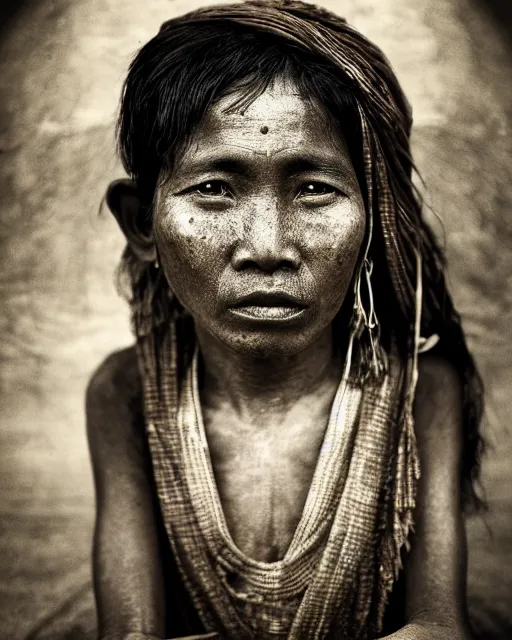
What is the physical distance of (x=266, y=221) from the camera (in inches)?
88.0

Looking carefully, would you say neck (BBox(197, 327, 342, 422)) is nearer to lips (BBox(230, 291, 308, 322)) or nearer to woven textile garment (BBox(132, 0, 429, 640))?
woven textile garment (BBox(132, 0, 429, 640))

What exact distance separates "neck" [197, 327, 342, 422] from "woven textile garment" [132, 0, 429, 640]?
0.25ft

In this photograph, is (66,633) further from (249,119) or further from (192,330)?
(249,119)

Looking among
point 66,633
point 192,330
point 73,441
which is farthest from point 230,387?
point 73,441

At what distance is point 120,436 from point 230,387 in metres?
0.31

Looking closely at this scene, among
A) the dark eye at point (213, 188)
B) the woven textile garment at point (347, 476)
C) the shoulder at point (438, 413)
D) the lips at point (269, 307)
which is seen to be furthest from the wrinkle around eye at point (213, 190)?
the shoulder at point (438, 413)

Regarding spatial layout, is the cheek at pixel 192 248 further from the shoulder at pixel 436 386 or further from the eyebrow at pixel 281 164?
the shoulder at pixel 436 386

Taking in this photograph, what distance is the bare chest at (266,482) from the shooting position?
256cm

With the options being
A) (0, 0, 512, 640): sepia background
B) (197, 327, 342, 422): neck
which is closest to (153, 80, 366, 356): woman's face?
(197, 327, 342, 422): neck

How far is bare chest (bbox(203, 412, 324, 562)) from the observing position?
101 inches

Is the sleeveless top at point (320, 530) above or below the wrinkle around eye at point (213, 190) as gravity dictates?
below

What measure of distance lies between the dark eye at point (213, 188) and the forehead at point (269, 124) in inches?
2.9

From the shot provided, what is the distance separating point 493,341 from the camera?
3.50m

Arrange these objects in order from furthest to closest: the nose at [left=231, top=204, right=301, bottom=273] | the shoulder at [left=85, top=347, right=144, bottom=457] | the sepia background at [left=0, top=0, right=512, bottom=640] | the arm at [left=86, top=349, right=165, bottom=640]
Answer: the sepia background at [left=0, top=0, right=512, bottom=640] → the shoulder at [left=85, top=347, right=144, bottom=457] → the arm at [left=86, top=349, right=165, bottom=640] → the nose at [left=231, top=204, right=301, bottom=273]
